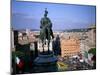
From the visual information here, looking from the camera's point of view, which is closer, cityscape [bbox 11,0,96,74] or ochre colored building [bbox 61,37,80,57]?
cityscape [bbox 11,0,96,74]

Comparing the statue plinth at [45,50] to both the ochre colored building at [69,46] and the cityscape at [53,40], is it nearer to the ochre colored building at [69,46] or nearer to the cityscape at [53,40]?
the cityscape at [53,40]

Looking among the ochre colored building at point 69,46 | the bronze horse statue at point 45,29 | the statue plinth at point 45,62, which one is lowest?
the statue plinth at point 45,62

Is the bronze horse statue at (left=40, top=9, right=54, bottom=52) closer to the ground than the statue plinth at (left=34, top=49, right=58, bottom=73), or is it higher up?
higher up

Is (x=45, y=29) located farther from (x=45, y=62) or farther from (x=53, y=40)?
(x=45, y=62)

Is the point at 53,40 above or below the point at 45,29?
below

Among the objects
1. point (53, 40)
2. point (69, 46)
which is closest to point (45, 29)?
point (53, 40)

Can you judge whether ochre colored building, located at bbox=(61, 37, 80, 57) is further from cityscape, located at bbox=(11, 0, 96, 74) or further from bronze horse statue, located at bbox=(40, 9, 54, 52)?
bronze horse statue, located at bbox=(40, 9, 54, 52)

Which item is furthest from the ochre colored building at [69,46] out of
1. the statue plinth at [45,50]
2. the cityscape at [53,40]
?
the statue plinth at [45,50]

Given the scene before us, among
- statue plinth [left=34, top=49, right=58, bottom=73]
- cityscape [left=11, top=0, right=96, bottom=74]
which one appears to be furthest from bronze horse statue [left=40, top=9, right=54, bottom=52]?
statue plinth [left=34, top=49, right=58, bottom=73]

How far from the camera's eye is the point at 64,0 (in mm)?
2078

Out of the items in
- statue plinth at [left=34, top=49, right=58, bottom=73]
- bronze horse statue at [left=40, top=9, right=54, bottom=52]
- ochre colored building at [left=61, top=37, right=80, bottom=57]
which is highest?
bronze horse statue at [left=40, top=9, right=54, bottom=52]

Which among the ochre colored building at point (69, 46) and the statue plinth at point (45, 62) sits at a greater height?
the ochre colored building at point (69, 46)

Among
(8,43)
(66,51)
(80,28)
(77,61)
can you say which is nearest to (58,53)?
(66,51)

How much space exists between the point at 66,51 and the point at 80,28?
0.96ft
